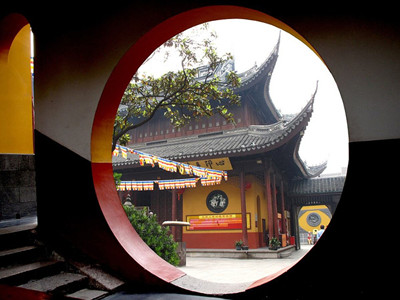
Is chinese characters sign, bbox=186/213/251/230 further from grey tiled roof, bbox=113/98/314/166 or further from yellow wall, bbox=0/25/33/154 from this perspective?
yellow wall, bbox=0/25/33/154

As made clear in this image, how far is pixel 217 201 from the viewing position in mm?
12172

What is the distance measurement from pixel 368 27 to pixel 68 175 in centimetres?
255

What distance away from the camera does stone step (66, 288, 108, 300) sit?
2.35 m

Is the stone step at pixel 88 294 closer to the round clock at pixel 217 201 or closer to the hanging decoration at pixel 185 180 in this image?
the hanging decoration at pixel 185 180

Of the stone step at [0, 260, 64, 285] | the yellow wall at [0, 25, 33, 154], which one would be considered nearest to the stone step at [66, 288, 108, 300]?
the stone step at [0, 260, 64, 285]

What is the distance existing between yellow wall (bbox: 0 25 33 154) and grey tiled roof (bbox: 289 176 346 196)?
12993 millimetres

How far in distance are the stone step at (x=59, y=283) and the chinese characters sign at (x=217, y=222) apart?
9.40m


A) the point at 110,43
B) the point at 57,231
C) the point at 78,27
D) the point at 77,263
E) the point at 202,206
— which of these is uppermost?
the point at 78,27

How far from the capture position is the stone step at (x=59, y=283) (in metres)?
2.36

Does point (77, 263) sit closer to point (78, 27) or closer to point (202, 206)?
point (78, 27)

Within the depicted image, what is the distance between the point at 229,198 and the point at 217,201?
0.47 m

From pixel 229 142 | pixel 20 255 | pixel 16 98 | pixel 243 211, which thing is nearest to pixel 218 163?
pixel 229 142

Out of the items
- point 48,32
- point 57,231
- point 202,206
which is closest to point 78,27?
point 48,32

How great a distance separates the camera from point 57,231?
9.49 feet
